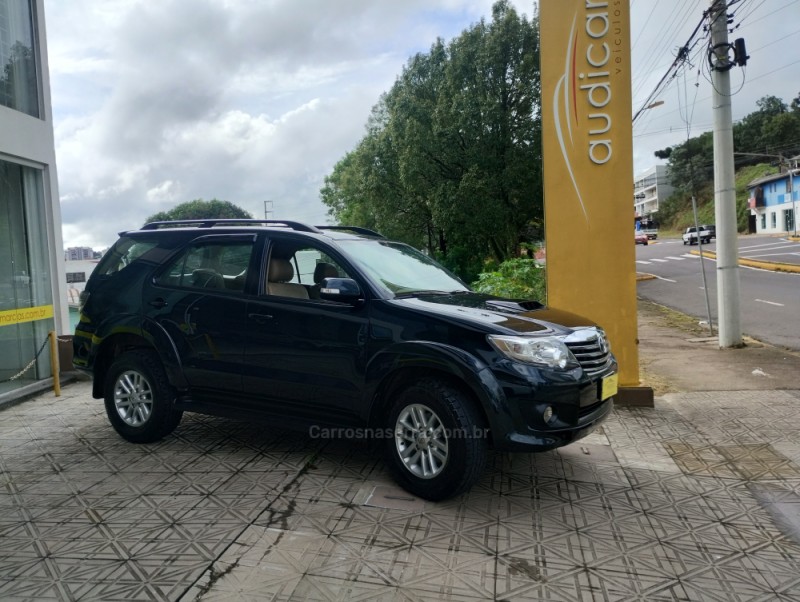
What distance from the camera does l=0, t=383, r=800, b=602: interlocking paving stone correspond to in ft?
10.5

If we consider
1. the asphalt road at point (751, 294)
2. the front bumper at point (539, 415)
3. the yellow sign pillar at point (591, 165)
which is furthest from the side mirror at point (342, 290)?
the asphalt road at point (751, 294)

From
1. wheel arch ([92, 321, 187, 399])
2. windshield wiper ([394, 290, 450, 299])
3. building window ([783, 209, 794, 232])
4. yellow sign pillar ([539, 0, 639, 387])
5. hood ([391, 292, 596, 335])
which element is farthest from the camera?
building window ([783, 209, 794, 232])

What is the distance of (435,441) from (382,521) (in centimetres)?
60

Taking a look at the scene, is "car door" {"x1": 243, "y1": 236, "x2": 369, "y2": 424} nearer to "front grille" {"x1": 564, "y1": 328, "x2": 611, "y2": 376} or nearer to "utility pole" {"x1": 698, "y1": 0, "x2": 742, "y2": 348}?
"front grille" {"x1": 564, "y1": 328, "x2": 611, "y2": 376}

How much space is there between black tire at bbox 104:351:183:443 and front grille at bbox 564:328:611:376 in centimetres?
332

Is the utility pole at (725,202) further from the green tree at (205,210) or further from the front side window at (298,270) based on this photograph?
the green tree at (205,210)

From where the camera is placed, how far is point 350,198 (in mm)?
35219

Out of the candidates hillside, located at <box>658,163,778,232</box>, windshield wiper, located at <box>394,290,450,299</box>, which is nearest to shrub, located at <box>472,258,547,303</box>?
windshield wiper, located at <box>394,290,450,299</box>

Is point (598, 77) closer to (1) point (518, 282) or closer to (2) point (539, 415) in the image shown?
(2) point (539, 415)

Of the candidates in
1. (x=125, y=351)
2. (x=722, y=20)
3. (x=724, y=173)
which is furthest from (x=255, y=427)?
(x=722, y=20)

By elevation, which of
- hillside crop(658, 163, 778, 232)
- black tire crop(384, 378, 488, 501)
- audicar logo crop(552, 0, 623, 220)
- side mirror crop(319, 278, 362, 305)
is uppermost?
hillside crop(658, 163, 778, 232)

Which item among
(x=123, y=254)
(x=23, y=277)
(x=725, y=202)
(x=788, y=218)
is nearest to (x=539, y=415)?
(x=123, y=254)

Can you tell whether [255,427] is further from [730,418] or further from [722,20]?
[722,20]

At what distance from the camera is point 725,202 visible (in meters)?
9.90
